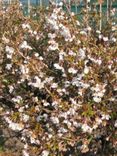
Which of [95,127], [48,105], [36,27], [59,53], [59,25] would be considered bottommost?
[95,127]

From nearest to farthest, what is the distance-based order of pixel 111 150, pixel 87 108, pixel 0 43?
pixel 87 108 < pixel 111 150 < pixel 0 43

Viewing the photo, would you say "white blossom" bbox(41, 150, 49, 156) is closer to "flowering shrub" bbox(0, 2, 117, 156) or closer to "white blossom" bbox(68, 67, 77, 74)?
"flowering shrub" bbox(0, 2, 117, 156)

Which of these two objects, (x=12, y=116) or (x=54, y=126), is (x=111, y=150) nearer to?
(x=54, y=126)

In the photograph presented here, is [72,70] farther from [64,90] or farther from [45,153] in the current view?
[45,153]

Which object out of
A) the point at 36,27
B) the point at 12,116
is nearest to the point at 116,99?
the point at 12,116

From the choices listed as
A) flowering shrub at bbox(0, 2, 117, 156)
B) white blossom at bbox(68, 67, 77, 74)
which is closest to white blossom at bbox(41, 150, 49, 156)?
flowering shrub at bbox(0, 2, 117, 156)

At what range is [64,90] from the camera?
4395 mm

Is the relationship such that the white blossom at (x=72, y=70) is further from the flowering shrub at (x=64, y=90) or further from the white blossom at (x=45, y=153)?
the white blossom at (x=45, y=153)

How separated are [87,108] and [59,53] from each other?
0.58 metres

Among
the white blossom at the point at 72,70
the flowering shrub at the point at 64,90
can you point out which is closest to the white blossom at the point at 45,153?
the flowering shrub at the point at 64,90

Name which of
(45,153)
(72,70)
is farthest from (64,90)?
(45,153)

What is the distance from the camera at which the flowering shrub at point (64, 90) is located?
14.0ft

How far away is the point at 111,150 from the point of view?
487cm

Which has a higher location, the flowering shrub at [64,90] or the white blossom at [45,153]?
the flowering shrub at [64,90]
